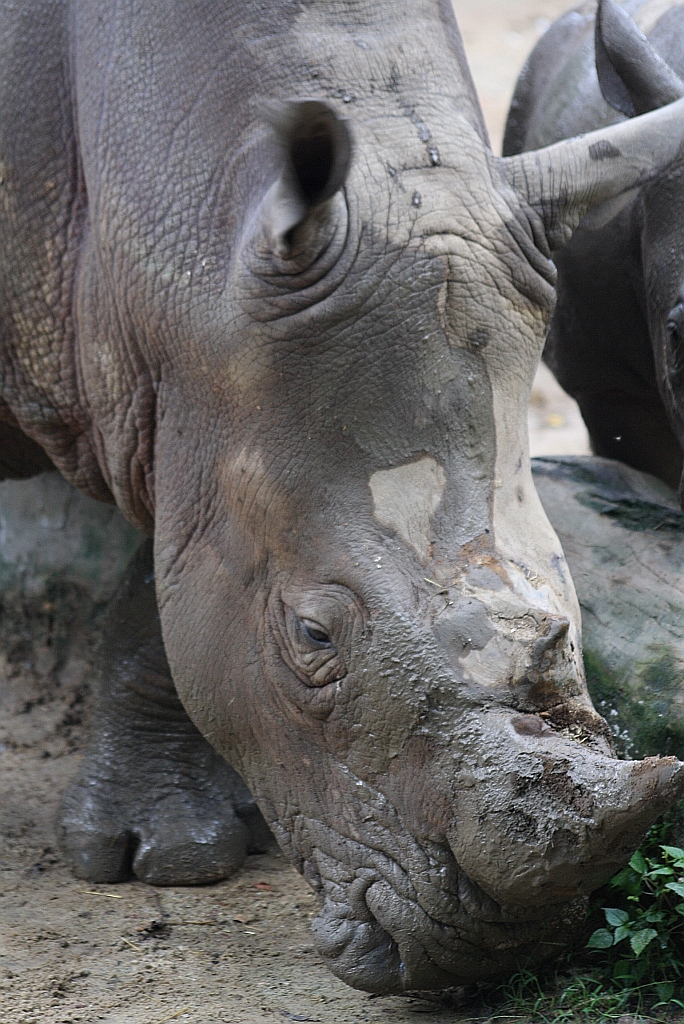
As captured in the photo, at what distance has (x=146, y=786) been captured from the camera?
4.63m

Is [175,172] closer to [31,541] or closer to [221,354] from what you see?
[221,354]

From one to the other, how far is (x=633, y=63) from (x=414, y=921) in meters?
2.48

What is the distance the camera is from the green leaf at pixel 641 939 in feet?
10.3

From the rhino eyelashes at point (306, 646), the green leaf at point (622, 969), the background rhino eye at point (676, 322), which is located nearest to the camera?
the rhino eyelashes at point (306, 646)

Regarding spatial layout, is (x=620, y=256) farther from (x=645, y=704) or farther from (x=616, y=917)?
(x=616, y=917)

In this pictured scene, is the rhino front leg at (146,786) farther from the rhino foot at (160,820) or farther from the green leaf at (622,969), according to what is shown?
the green leaf at (622,969)

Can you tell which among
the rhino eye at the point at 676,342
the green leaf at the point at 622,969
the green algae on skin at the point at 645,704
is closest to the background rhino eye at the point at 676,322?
the rhino eye at the point at 676,342

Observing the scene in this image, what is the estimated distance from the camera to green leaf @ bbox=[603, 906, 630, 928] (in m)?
3.26

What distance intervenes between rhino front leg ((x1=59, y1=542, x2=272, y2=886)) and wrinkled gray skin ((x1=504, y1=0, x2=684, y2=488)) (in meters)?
1.78

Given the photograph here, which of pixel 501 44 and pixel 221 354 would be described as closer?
pixel 221 354

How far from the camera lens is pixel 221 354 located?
3.23 meters

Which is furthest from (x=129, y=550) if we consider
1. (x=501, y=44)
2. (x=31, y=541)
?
(x=501, y=44)

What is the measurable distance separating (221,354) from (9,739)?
108 inches

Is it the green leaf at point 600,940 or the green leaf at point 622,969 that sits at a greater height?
the green leaf at point 600,940
